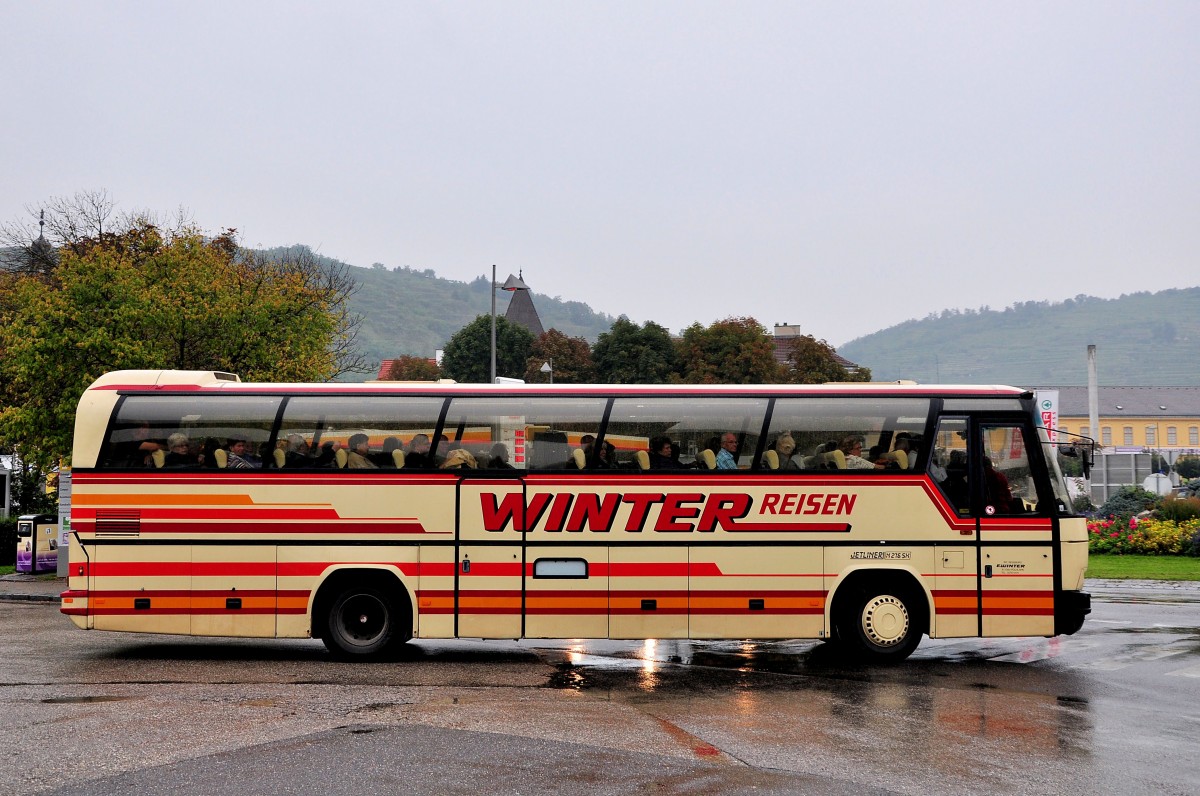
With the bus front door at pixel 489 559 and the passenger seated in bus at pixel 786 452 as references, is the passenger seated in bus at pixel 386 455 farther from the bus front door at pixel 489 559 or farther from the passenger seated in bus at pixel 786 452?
the passenger seated in bus at pixel 786 452

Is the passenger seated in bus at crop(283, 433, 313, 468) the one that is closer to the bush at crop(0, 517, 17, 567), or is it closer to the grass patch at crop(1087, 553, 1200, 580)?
the grass patch at crop(1087, 553, 1200, 580)

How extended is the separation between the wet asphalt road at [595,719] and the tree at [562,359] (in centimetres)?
6411

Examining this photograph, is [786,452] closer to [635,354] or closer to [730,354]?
[730,354]

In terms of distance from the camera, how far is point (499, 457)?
13375mm

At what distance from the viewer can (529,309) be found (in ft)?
359

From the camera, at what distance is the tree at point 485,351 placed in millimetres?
86000

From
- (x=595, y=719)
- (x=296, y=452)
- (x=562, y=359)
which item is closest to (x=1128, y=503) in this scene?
(x=296, y=452)

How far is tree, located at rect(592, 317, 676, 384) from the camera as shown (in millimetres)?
72500

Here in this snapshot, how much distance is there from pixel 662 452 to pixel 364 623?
12.9ft

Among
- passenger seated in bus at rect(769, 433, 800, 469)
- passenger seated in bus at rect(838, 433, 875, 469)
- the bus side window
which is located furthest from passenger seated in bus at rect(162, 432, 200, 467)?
the bus side window

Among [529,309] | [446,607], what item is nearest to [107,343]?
[446,607]

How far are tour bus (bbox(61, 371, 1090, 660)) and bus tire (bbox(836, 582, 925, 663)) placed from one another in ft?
0.07

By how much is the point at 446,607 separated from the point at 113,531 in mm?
3900

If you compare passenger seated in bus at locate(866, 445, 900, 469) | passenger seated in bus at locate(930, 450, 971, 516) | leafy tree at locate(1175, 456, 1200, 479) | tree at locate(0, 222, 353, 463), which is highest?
tree at locate(0, 222, 353, 463)
